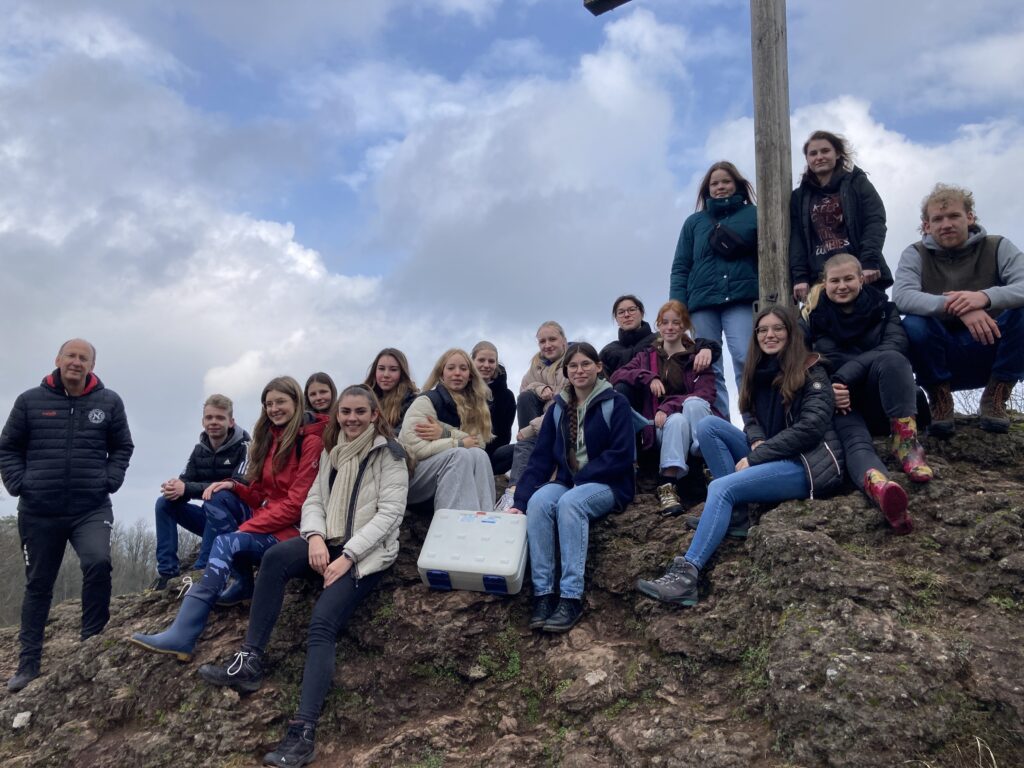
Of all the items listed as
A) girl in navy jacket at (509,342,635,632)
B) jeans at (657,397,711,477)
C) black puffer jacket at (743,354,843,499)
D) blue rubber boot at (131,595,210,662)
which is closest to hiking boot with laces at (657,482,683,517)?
jeans at (657,397,711,477)

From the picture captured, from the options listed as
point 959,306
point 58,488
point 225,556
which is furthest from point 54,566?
point 959,306

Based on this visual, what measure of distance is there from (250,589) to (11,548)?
2511 cm

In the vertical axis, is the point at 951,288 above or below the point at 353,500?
above

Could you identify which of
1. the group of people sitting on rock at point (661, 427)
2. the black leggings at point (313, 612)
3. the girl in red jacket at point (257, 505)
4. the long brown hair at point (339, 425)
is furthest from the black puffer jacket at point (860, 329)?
the girl in red jacket at point (257, 505)

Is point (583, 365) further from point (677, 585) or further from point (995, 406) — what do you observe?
point (995, 406)

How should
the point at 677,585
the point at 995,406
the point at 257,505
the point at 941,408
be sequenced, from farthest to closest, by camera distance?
the point at 257,505, the point at 941,408, the point at 995,406, the point at 677,585

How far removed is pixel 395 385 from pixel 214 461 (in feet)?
6.17

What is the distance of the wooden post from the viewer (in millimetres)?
7035

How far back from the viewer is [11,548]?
26.0 metres

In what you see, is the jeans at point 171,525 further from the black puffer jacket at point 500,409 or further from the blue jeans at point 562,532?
the blue jeans at point 562,532

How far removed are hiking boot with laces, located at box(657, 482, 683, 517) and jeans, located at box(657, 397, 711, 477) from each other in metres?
0.17

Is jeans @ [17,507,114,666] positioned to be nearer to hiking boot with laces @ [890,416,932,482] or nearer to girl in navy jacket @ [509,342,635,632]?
girl in navy jacket @ [509,342,635,632]

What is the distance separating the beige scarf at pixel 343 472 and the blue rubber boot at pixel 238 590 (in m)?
0.94

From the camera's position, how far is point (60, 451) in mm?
6727
